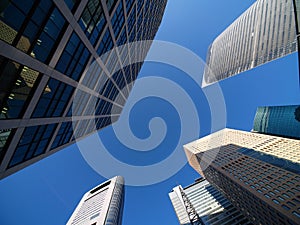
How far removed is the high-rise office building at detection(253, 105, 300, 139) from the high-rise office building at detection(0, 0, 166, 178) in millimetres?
121113

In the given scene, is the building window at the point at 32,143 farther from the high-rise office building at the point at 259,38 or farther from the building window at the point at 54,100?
the high-rise office building at the point at 259,38

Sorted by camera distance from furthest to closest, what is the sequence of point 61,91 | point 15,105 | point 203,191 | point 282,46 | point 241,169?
point 203,191 < point 282,46 < point 241,169 < point 61,91 < point 15,105

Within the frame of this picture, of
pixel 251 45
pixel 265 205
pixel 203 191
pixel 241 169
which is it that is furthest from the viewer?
pixel 203 191

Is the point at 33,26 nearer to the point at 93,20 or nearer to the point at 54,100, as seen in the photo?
the point at 93,20

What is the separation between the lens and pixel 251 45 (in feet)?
315

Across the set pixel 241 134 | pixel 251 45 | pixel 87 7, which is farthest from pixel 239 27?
pixel 87 7

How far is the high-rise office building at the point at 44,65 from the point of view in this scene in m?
14.4

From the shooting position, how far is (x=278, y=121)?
13025cm

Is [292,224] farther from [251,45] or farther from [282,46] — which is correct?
[251,45]

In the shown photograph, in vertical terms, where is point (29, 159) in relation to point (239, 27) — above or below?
below

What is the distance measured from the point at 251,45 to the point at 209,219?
82657mm

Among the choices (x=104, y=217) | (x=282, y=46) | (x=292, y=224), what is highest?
(x=282, y=46)

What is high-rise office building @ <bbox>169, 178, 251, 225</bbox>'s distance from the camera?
258 feet

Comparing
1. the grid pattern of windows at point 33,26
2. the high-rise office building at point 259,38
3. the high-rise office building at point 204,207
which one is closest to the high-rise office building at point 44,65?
the grid pattern of windows at point 33,26
